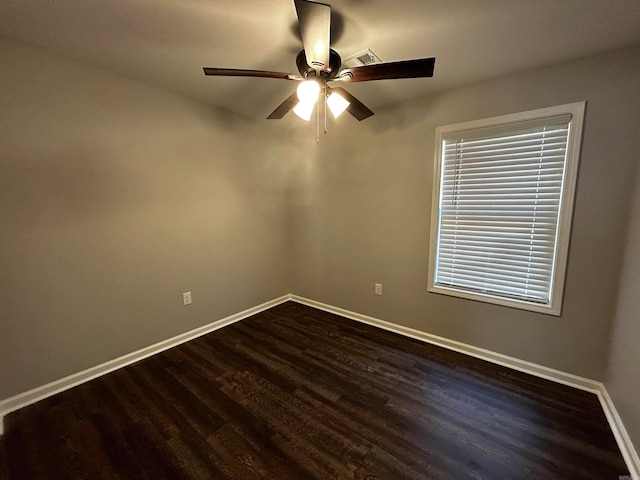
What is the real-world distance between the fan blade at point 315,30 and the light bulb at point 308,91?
0.09 m

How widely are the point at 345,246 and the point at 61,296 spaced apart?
248 cm

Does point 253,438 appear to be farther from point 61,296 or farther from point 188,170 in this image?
point 188,170

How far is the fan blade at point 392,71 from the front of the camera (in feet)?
4.15

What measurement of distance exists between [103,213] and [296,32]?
1.90 m

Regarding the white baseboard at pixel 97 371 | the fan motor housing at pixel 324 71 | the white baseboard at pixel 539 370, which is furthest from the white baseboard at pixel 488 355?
Result: the fan motor housing at pixel 324 71

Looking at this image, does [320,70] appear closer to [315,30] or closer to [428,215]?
[315,30]

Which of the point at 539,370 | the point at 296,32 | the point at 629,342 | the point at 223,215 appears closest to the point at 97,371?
the point at 223,215

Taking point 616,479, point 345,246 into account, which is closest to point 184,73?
point 345,246

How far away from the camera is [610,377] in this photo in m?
1.68

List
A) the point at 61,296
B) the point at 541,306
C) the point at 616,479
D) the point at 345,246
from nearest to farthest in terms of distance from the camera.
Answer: the point at 616,479 → the point at 61,296 → the point at 541,306 → the point at 345,246

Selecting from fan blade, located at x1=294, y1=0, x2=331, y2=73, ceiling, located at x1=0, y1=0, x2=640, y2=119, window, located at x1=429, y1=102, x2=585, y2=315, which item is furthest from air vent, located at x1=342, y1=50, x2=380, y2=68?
window, located at x1=429, y1=102, x2=585, y2=315

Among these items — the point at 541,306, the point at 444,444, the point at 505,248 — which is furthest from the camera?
the point at 505,248

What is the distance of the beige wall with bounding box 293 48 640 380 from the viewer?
1673 millimetres

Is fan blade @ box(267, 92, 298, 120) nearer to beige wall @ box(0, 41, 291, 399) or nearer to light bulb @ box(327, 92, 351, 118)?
light bulb @ box(327, 92, 351, 118)
